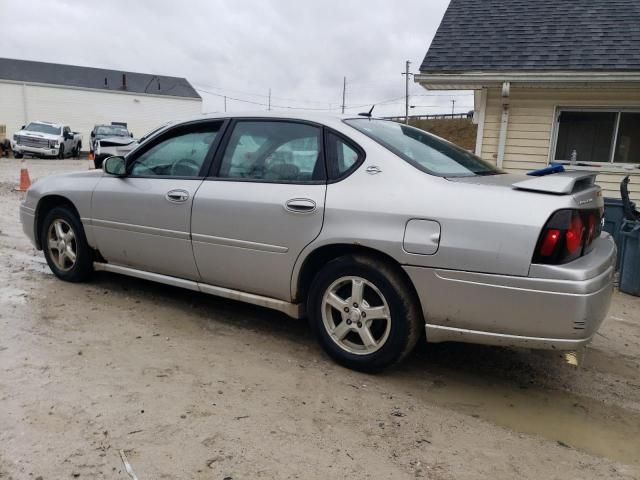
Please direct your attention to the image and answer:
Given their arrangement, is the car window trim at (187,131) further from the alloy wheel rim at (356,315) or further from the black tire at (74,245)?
the alloy wheel rim at (356,315)

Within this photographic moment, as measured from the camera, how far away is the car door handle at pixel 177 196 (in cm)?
390

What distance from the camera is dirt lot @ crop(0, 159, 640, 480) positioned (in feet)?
7.93

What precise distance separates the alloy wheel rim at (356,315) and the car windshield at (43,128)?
2673 cm

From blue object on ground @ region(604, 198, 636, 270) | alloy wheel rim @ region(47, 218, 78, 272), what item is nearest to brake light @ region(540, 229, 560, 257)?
alloy wheel rim @ region(47, 218, 78, 272)

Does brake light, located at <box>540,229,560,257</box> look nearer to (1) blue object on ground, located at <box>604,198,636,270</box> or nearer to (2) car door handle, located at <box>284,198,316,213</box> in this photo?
(2) car door handle, located at <box>284,198,316,213</box>

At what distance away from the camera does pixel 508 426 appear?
2816 millimetres

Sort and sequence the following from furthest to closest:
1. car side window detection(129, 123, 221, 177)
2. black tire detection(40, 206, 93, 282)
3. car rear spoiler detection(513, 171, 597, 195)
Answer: black tire detection(40, 206, 93, 282) < car side window detection(129, 123, 221, 177) < car rear spoiler detection(513, 171, 597, 195)

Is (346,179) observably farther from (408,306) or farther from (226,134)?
(226,134)

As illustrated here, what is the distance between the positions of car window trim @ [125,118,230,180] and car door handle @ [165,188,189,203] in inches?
4.6

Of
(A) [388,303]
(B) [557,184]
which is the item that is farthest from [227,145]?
(B) [557,184]

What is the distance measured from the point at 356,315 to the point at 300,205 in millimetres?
765

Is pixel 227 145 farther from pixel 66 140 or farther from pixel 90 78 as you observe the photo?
pixel 90 78

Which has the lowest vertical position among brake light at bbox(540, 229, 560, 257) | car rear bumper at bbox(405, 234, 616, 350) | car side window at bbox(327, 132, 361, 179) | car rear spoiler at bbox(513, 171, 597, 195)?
car rear bumper at bbox(405, 234, 616, 350)

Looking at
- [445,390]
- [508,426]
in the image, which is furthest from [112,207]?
[508,426]
